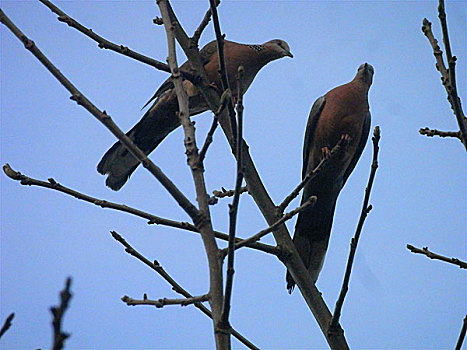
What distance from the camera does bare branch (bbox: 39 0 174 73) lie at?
8.46 ft

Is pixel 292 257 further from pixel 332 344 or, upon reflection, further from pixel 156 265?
pixel 156 265

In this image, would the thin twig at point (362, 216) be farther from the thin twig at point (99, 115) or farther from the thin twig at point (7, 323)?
the thin twig at point (7, 323)

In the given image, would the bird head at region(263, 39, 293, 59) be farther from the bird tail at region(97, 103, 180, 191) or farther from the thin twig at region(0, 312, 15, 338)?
the thin twig at region(0, 312, 15, 338)

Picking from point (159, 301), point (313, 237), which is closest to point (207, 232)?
point (159, 301)

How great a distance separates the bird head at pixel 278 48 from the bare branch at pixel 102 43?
2690 mm

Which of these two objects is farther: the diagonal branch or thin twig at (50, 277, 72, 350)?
the diagonal branch

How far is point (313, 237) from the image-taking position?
157 inches

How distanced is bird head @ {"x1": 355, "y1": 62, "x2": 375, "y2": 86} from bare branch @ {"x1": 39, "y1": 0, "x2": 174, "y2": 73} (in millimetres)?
2630

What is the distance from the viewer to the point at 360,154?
4875 millimetres

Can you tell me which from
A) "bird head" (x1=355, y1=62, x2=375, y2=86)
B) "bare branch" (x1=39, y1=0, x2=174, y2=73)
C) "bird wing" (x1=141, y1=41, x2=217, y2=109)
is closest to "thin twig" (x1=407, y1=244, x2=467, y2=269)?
"bare branch" (x1=39, y1=0, x2=174, y2=73)

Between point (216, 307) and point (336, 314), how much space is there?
79cm

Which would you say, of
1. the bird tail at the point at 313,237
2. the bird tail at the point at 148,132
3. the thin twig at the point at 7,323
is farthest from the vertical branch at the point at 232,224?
the bird tail at the point at 148,132

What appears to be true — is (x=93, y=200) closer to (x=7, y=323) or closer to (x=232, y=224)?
(x=232, y=224)

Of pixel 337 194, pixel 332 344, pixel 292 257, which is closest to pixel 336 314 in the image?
pixel 332 344
